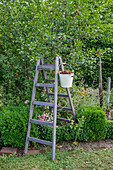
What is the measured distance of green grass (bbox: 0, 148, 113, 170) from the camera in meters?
2.71

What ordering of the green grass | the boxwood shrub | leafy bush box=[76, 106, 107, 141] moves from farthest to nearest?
leafy bush box=[76, 106, 107, 141] → the boxwood shrub → the green grass

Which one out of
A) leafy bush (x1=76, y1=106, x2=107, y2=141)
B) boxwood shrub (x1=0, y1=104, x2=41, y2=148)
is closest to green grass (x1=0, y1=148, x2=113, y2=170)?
boxwood shrub (x1=0, y1=104, x2=41, y2=148)

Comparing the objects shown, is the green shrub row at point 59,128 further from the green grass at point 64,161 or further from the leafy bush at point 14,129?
the green grass at point 64,161

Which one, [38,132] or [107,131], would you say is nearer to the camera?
[38,132]

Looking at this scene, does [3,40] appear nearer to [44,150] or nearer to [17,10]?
[17,10]

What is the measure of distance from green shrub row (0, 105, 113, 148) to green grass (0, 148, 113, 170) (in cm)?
38

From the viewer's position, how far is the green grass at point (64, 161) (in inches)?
107

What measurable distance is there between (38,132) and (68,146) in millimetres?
661

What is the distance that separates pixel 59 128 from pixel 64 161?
80cm

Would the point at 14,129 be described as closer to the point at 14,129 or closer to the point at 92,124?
the point at 14,129

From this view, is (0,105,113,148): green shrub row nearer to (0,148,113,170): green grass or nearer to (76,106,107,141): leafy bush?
(76,106,107,141): leafy bush

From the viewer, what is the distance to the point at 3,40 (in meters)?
4.33

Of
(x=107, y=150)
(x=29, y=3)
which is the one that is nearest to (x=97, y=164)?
(x=107, y=150)

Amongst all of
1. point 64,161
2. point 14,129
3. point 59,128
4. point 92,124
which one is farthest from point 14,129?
point 92,124
